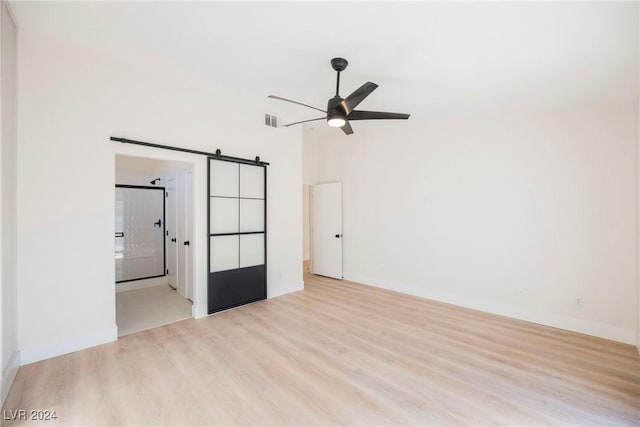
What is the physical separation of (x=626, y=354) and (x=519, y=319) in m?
1.07

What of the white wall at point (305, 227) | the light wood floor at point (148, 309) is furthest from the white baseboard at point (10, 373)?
the white wall at point (305, 227)

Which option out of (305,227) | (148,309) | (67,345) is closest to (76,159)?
(67,345)

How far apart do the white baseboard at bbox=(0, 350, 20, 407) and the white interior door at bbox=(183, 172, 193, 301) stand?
197 centimetres

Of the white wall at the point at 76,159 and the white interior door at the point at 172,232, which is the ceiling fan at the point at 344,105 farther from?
the white interior door at the point at 172,232

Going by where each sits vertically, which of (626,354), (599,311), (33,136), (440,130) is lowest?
(626,354)

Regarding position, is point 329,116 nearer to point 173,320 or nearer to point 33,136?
point 33,136

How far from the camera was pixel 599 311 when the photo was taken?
11.5ft

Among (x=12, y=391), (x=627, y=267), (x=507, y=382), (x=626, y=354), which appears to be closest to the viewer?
(x=12, y=391)

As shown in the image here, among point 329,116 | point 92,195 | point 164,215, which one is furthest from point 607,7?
point 164,215

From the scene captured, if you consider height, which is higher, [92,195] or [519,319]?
[92,195]

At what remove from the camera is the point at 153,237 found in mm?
5531

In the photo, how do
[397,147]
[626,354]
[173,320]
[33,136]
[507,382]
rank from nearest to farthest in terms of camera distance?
[507,382]
[33,136]
[626,354]
[173,320]
[397,147]

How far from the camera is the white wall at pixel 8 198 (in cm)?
223

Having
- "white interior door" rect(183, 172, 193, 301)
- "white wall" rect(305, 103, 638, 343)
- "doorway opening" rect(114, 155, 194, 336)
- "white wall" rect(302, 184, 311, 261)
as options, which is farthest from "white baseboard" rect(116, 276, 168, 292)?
"white wall" rect(305, 103, 638, 343)
